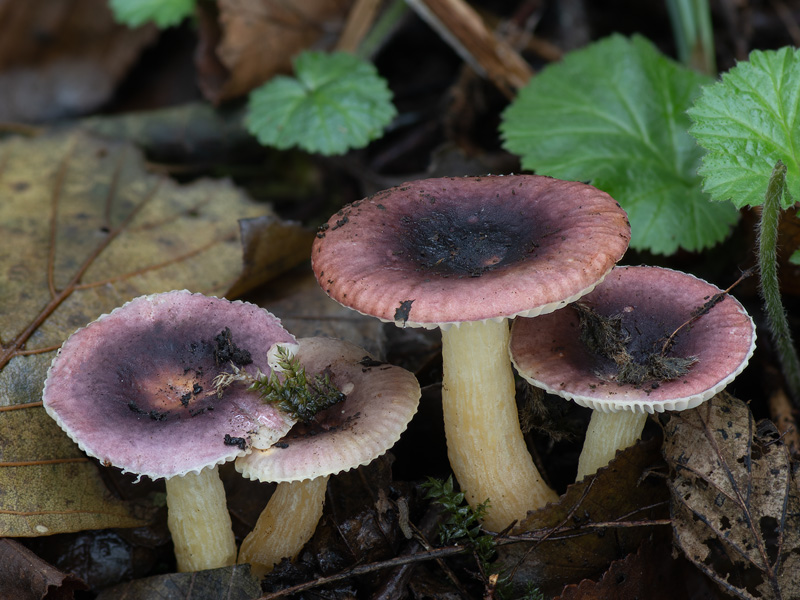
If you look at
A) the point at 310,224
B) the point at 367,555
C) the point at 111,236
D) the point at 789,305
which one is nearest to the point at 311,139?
the point at 310,224

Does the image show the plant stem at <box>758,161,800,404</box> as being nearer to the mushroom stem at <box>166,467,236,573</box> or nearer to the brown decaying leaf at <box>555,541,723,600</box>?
the brown decaying leaf at <box>555,541,723,600</box>

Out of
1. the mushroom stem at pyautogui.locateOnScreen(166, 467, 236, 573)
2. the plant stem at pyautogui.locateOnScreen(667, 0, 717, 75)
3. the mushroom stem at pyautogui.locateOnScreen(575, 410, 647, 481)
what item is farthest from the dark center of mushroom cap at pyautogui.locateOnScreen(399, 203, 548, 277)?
the plant stem at pyautogui.locateOnScreen(667, 0, 717, 75)

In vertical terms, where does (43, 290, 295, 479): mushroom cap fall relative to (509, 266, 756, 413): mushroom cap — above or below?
above

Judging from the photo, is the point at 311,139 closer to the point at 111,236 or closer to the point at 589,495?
the point at 111,236

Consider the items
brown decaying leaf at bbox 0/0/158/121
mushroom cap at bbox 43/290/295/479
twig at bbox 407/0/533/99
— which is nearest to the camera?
mushroom cap at bbox 43/290/295/479

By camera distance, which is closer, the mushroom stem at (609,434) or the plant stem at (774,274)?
the plant stem at (774,274)

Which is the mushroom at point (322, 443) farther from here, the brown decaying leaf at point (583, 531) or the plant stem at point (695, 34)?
the plant stem at point (695, 34)

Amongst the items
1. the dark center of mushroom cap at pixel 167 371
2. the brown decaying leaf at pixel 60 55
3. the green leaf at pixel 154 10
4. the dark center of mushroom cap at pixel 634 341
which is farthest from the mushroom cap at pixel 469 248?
the brown decaying leaf at pixel 60 55

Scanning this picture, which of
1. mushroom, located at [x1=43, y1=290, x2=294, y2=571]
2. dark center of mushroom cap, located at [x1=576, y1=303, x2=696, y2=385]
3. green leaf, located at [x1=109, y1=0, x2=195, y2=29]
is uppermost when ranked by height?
green leaf, located at [x1=109, y1=0, x2=195, y2=29]
